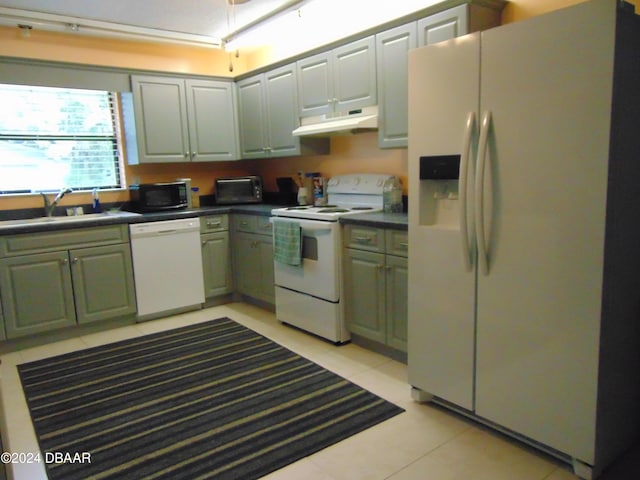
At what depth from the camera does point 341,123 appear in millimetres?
3367

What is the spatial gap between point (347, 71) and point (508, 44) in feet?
5.44

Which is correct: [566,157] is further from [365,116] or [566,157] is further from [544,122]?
[365,116]

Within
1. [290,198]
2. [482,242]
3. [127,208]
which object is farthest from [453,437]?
[127,208]

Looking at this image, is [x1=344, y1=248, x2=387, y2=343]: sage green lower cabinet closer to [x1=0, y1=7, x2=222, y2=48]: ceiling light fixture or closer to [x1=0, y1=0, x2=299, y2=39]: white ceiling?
[x1=0, y1=0, x2=299, y2=39]: white ceiling

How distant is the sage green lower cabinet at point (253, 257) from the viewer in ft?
13.2

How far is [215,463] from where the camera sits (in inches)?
81.7

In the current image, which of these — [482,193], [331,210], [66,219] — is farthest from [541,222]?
[66,219]

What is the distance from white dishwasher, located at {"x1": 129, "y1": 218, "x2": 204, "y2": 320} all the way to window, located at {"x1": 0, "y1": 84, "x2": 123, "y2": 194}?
830mm

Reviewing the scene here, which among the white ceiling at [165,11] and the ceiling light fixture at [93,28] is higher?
the white ceiling at [165,11]

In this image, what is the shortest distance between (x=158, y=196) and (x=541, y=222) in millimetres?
3408

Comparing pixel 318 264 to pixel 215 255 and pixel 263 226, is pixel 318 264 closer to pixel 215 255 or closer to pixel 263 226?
pixel 263 226

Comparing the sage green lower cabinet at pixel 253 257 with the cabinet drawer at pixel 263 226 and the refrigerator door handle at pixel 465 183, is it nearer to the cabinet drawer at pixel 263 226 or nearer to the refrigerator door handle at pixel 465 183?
the cabinet drawer at pixel 263 226

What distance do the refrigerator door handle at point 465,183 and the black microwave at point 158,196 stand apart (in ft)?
9.85

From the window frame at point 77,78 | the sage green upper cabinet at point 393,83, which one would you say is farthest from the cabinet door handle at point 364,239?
the window frame at point 77,78
